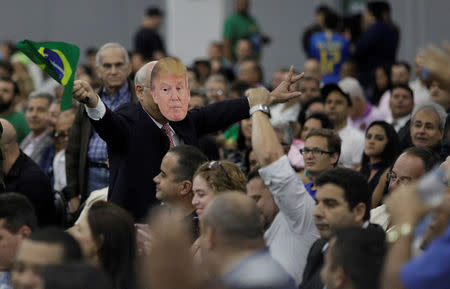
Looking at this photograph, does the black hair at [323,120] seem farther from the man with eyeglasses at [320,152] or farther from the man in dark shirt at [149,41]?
the man in dark shirt at [149,41]

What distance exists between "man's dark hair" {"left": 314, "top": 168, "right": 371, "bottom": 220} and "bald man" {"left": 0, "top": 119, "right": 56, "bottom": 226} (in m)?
2.61

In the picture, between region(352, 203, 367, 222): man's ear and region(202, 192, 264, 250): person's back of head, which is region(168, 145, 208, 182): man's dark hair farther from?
region(202, 192, 264, 250): person's back of head

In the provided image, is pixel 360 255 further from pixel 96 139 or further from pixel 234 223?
pixel 96 139

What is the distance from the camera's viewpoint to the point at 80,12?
19375 mm

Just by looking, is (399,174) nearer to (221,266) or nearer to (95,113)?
(95,113)

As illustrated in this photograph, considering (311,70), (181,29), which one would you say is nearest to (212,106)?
(311,70)

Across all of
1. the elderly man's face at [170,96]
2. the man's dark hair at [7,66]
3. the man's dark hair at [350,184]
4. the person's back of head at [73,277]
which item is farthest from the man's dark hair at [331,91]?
the person's back of head at [73,277]

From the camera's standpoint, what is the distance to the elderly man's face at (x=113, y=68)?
24.1ft

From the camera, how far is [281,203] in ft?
16.0

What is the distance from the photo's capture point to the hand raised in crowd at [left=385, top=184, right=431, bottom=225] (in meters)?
3.47

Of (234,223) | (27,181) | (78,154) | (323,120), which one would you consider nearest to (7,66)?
(78,154)

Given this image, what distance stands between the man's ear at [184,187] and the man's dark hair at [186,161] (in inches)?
0.9

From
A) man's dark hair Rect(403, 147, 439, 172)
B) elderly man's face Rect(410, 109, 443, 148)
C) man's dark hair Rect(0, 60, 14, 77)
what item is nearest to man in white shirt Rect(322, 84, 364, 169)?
elderly man's face Rect(410, 109, 443, 148)

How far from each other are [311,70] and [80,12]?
971 cm
